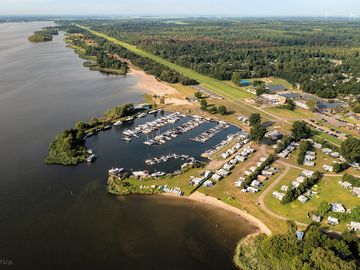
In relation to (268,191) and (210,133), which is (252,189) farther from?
(210,133)

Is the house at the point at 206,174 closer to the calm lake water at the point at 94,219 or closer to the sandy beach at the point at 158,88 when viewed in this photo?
the calm lake water at the point at 94,219

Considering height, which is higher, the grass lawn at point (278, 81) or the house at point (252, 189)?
the grass lawn at point (278, 81)

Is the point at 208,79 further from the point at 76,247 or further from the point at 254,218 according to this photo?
the point at 76,247

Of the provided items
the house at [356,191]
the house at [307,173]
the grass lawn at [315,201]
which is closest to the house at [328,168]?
the grass lawn at [315,201]

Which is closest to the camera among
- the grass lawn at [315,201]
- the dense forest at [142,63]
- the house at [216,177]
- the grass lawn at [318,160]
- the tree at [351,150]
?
the grass lawn at [315,201]

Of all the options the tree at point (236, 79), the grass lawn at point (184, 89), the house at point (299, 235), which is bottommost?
the house at point (299, 235)

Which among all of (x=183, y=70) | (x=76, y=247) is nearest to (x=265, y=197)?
(x=76, y=247)
